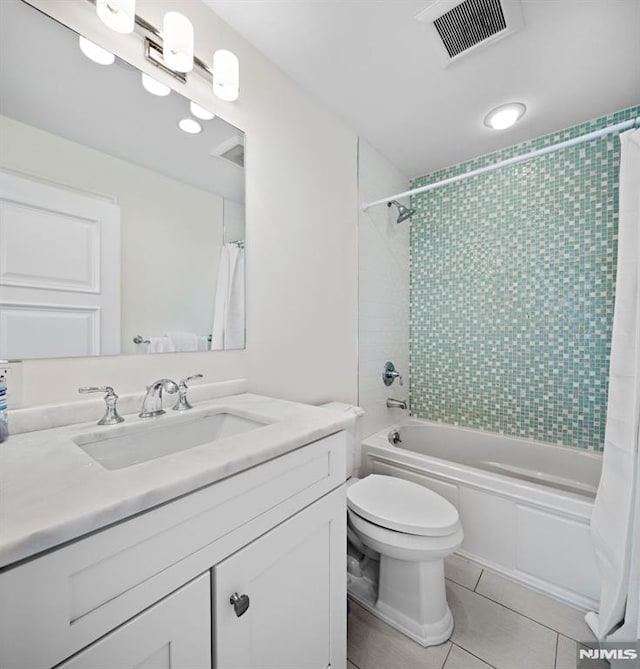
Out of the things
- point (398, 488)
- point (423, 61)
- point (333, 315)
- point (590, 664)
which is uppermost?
point (423, 61)

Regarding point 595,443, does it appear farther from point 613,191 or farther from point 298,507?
point 298,507

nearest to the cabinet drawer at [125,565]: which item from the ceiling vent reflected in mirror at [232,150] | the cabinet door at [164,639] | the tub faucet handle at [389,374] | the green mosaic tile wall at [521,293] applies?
the cabinet door at [164,639]

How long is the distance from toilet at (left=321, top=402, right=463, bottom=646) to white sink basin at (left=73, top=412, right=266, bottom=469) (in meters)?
0.68

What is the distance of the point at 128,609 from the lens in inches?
20.6

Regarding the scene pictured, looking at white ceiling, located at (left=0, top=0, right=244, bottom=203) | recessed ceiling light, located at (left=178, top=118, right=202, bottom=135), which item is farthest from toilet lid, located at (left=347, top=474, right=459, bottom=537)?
recessed ceiling light, located at (left=178, top=118, right=202, bottom=135)

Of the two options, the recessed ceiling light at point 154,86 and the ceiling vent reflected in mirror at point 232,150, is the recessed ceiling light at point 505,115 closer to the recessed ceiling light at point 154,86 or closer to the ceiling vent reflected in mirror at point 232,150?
the ceiling vent reflected in mirror at point 232,150

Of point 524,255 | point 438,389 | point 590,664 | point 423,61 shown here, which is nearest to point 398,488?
point 590,664

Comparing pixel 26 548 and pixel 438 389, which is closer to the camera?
pixel 26 548

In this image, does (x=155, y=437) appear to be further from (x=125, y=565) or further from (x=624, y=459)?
(x=624, y=459)

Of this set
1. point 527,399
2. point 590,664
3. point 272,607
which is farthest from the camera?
point 527,399

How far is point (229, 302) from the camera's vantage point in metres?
1.34

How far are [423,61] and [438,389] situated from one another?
6.66 ft

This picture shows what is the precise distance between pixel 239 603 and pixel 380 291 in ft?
6.44

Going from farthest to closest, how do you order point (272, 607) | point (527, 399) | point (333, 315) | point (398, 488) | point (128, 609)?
point (527, 399)
point (333, 315)
point (398, 488)
point (272, 607)
point (128, 609)
